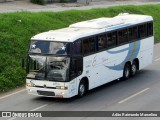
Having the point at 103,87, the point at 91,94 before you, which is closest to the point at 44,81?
the point at 91,94

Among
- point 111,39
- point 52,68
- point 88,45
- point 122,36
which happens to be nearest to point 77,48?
point 88,45

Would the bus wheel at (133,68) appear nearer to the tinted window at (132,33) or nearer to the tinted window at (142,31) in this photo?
the tinted window at (132,33)

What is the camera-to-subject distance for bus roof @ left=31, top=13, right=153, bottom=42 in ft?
68.1

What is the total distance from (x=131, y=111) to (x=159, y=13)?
32.9 meters

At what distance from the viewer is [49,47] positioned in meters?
20.6

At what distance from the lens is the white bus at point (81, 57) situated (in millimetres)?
20344

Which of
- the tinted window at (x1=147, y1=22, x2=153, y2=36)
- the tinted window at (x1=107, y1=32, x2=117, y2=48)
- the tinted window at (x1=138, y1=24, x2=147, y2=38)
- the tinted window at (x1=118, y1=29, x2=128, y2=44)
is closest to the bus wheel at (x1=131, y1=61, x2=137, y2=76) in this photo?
the tinted window at (x1=138, y1=24, x2=147, y2=38)

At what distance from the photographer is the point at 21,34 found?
30000mm

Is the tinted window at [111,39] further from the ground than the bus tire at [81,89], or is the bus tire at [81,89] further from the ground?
the tinted window at [111,39]

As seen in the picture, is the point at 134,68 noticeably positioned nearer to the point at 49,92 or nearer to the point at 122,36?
the point at 122,36

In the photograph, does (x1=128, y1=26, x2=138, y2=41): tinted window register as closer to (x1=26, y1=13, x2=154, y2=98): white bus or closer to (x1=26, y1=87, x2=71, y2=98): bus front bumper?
(x1=26, y1=13, x2=154, y2=98): white bus

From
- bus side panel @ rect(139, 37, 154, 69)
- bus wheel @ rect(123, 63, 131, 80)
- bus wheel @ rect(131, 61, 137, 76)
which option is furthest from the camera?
bus side panel @ rect(139, 37, 154, 69)

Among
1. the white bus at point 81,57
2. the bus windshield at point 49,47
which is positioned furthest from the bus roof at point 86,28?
the bus windshield at point 49,47

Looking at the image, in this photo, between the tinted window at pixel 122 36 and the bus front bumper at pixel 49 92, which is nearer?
the bus front bumper at pixel 49 92
